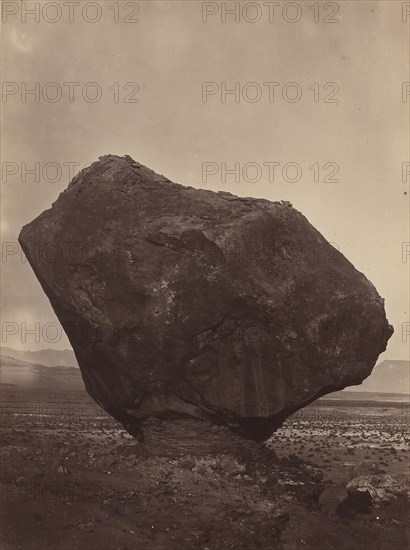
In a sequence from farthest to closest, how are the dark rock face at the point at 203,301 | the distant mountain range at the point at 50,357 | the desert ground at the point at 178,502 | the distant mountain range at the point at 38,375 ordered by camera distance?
the distant mountain range at the point at 50,357
the distant mountain range at the point at 38,375
the dark rock face at the point at 203,301
the desert ground at the point at 178,502

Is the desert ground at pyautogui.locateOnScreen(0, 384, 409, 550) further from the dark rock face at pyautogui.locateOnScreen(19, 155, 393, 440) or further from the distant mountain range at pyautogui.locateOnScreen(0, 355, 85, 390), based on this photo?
the distant mountain range at pyautogui.locateOnScreen(0, 355, 85, 390)

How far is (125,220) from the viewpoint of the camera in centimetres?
1241

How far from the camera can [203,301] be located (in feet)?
38.5

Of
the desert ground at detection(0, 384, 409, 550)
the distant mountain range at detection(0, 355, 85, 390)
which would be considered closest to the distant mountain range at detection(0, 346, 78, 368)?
the distant mountain range at detection(0, 355, 85, 390)

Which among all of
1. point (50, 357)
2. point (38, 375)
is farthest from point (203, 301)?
point (50, 357)

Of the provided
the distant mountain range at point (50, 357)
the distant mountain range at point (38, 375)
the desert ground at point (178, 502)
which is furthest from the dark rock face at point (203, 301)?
the distant mountain range at point (50, 357)

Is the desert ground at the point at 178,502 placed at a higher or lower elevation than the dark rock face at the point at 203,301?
lower

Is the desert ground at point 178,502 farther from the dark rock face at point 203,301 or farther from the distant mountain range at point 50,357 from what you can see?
the distant mountain range at point 50,357

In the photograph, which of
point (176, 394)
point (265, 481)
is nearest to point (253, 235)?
point (176, 394)

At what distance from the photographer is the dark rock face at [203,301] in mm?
11789

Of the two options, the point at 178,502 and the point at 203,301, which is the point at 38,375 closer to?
the point at 178,502

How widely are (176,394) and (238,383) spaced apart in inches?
57.6

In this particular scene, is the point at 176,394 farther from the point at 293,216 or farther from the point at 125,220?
the point at 293,216

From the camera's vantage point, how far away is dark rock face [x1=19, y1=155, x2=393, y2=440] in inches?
464
